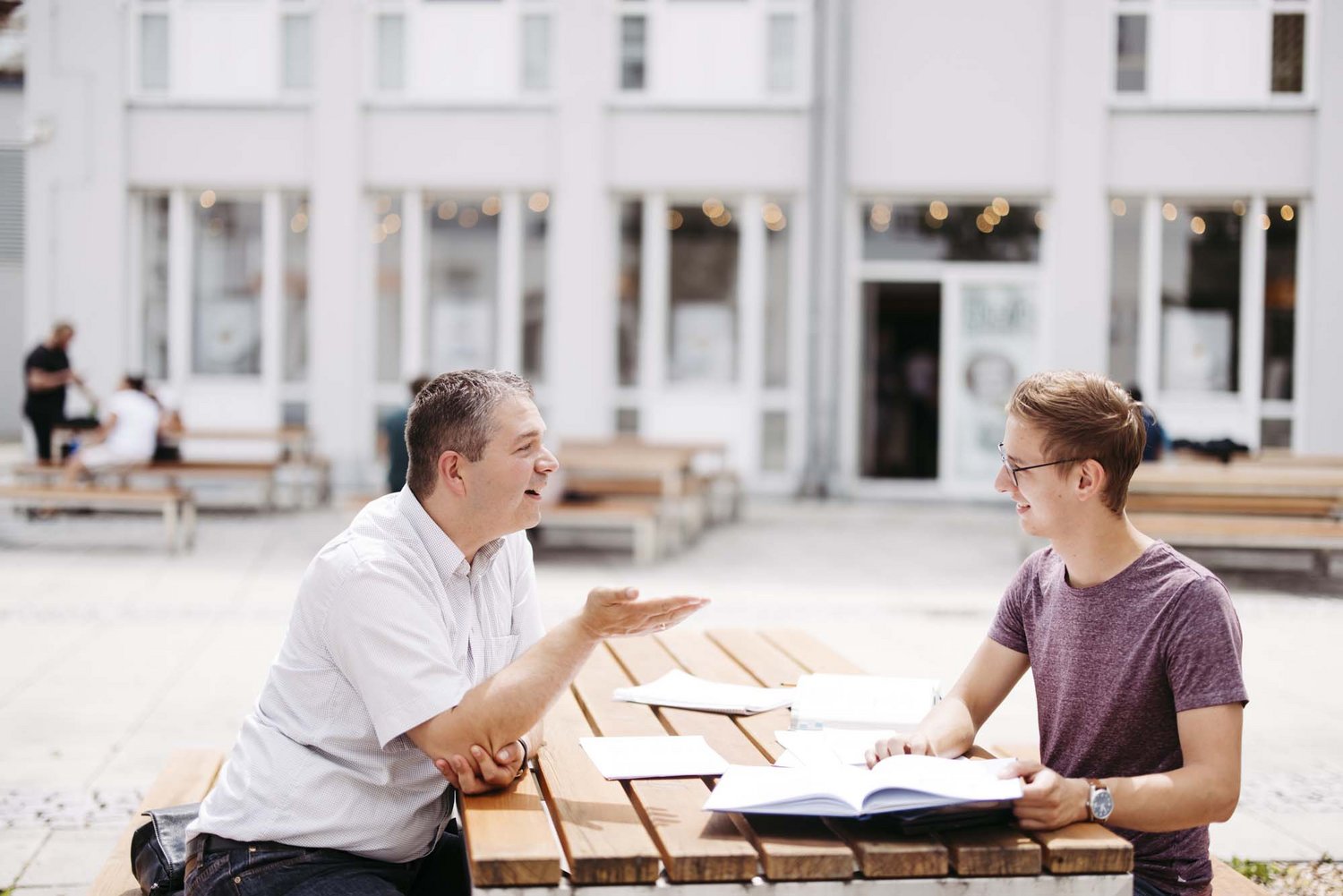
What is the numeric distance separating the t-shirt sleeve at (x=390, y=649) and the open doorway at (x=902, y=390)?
15.4m

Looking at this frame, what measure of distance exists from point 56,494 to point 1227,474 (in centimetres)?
917

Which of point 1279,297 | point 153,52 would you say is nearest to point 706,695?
point 1279,297

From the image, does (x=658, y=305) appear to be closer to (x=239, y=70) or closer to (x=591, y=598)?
(x=239, y=70)

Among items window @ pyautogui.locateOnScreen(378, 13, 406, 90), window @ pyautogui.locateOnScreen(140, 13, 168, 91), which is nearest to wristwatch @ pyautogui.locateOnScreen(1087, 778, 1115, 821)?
window @ pyautogui.locateOnScreen(378, 13, 406, 90)

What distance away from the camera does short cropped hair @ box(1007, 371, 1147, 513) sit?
2.75 metres

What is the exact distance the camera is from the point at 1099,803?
2.45 m

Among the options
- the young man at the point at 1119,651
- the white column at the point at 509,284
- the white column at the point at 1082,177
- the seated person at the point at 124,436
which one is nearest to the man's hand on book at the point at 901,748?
the young man at the point at 1119,651

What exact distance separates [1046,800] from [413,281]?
625 inches

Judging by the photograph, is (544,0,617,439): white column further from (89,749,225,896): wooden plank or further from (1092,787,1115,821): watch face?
(1092,787,1115,821): watch face

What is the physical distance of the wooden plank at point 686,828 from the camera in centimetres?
225

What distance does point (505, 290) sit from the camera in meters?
17.6

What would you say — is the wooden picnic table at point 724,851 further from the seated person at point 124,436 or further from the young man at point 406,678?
the seated person at point 124,436

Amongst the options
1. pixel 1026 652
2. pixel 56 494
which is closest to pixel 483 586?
pixel 1026 652

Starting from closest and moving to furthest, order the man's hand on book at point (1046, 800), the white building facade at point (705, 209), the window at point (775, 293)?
the man's hand on book at point (1046, 800)
the white building facade at point (705, 209)
the window at point (775, 293)
